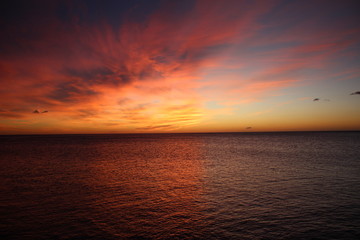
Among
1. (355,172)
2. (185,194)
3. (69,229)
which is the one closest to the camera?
(69,229)

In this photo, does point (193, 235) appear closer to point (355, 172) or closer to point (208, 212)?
point (208, 212)

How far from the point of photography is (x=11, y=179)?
3094cm

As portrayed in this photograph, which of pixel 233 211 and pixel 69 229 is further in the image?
pixel 233 211

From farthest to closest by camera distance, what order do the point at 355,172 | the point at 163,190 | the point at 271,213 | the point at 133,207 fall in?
the point at 355,172 < the point at 163,190 < the point at 133,207 < the point at 271,213

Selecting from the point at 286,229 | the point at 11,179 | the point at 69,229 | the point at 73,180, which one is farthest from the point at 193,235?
the point at 11,179

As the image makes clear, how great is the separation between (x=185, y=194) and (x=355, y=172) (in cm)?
2845

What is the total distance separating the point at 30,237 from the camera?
45.6 ft

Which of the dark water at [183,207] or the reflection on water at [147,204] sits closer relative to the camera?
the dark water at [183,207]

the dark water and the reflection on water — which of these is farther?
the reflection on water

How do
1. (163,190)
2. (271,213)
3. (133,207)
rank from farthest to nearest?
(163,190) → (133,207) → (271,213)

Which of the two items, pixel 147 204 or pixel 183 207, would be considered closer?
pixel 183 207

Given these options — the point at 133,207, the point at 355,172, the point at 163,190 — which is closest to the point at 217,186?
the point at 163,190

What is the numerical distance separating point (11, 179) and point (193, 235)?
99.8 feet

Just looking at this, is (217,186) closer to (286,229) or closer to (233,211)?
(233,211)
